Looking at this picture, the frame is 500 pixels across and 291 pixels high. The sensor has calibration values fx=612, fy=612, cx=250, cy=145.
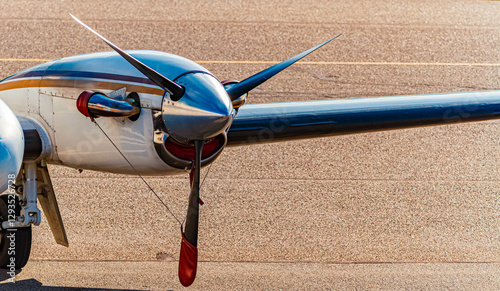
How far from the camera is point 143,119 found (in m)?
6.64

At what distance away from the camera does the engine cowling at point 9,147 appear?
581 centimetres

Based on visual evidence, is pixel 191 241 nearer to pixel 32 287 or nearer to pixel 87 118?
pixel 87 118

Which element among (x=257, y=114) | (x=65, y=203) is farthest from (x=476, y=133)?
(x=65, y=203)

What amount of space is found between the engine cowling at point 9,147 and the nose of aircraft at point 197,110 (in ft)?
4.83

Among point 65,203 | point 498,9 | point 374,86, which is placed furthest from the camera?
point 498,9

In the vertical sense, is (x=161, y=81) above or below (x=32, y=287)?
above

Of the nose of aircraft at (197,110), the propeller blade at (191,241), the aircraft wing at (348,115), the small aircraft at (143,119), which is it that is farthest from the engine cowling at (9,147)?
the aircraft wing at (348,115)

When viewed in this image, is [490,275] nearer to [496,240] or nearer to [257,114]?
[496,240]

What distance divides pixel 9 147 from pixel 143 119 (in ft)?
4.64

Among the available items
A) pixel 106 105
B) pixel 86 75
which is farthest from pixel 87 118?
pixel 106 105

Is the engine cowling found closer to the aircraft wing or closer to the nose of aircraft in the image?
the nose of aircraft

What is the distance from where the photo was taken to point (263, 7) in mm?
17688

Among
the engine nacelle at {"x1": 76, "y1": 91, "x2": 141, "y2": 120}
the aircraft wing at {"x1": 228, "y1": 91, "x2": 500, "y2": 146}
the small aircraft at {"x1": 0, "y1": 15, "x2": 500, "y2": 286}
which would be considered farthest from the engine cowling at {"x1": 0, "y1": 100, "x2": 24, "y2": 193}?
the aircraft wing at {"x1": 228, "y1": 91, "x2": 500, "y2": 146}

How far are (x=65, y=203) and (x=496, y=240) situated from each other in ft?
22.6
